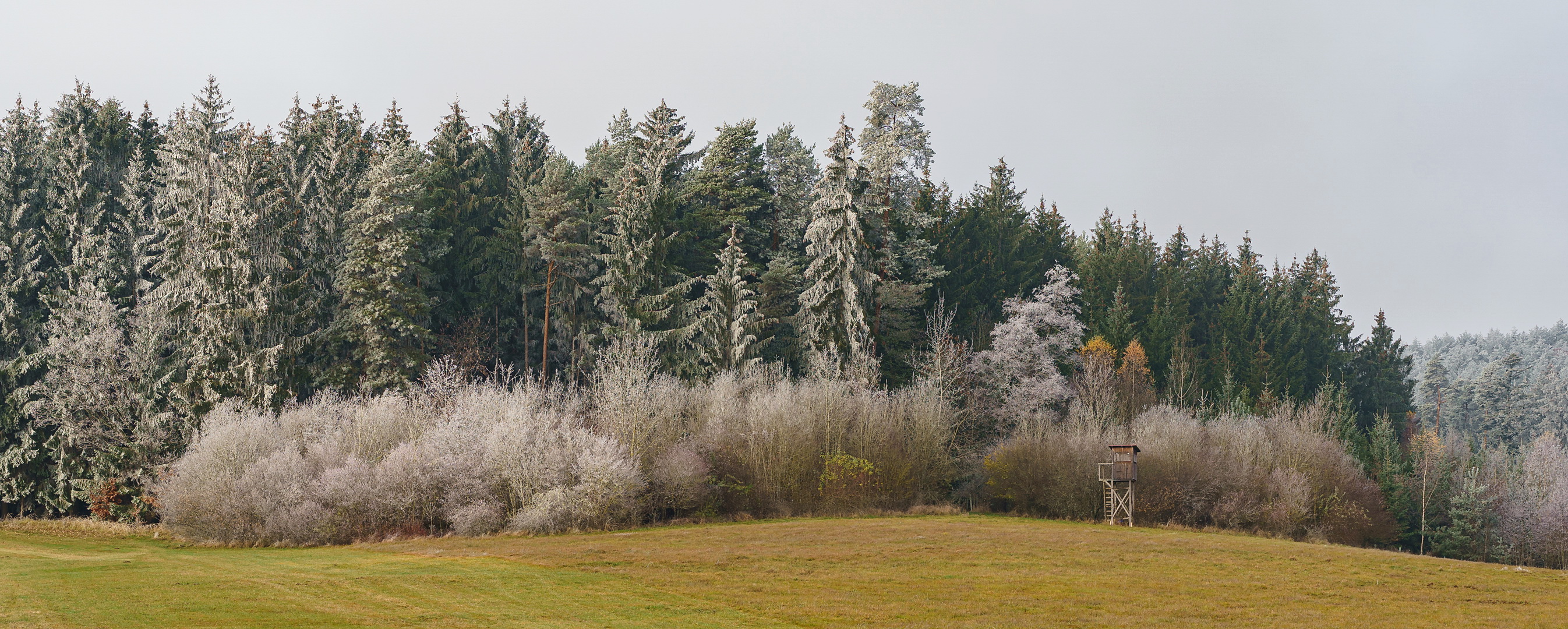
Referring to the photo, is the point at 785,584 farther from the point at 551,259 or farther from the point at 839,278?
the point at 551,259

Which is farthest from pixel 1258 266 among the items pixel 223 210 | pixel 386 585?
pixel 386 585

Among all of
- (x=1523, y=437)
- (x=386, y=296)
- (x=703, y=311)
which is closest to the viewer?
Answer: (x=386, y=296)

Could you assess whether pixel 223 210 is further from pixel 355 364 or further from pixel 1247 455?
pixel 1247 455

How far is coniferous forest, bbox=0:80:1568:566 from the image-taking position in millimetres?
43000

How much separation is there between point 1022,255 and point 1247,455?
23.3m

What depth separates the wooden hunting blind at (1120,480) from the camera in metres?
44.4

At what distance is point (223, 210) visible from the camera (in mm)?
51906

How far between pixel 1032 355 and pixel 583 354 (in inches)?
874

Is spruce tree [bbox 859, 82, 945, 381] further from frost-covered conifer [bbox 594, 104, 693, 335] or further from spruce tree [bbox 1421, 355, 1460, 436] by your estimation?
spruce tree [bbox 1421, 355, 1460, 436]

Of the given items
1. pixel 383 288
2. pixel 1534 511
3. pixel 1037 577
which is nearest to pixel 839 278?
pixel 383 288

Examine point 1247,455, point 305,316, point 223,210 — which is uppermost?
point 223,210

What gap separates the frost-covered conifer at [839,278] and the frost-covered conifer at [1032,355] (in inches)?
268

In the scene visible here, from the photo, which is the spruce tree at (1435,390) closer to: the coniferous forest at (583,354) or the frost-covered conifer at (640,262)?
the coniferous forest at (583,354)

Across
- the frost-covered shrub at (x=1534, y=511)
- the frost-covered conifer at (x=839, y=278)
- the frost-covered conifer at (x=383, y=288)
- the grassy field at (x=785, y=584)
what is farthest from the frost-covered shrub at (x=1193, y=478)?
the frost-covered conifer at (x=383, y=288)
